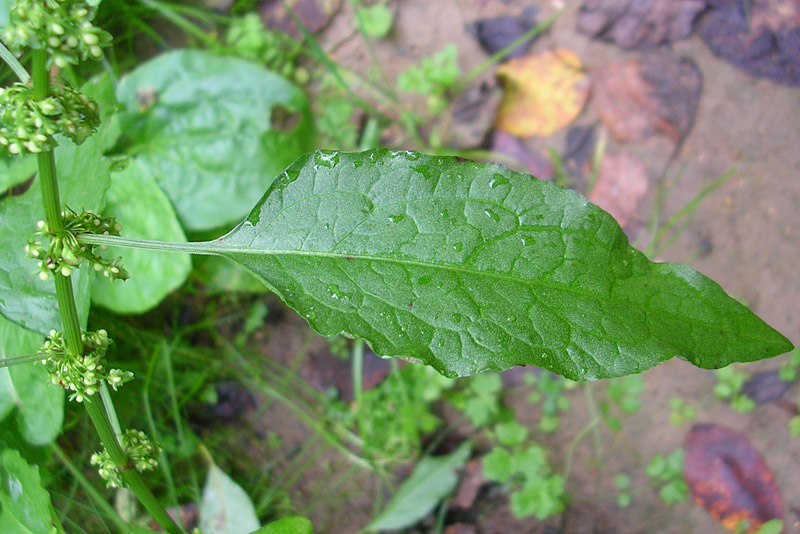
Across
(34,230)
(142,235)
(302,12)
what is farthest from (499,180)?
(302,12)

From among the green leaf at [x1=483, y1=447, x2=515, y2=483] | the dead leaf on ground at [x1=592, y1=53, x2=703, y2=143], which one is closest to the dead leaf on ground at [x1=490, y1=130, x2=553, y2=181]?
the dead leaf on ground at [x1=592, y1=53, x2=703, y2=143]

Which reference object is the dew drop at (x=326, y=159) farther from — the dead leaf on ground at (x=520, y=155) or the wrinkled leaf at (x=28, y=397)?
the dead leaf on ground at (x=520, y=155)

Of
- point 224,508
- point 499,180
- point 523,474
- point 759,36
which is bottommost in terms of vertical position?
point 224,508

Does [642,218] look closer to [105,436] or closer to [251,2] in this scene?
[251,2]

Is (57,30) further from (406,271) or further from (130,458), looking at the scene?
(130,458)

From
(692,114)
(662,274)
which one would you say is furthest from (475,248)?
(692,114)

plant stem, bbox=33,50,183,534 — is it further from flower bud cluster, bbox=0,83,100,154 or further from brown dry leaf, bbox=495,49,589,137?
brown dry leaf, bbox=495,49,589,137
